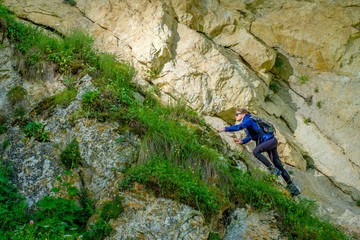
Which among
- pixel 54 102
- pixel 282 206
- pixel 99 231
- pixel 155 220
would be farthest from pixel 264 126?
pixel 54 102

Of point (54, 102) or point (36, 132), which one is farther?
point (54, 102)

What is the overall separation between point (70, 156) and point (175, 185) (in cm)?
198

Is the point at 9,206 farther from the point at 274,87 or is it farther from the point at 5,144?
the point at 274,87

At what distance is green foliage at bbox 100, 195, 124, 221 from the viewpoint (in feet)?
14.7

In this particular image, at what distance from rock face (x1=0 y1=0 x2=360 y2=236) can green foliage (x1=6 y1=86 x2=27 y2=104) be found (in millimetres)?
2956

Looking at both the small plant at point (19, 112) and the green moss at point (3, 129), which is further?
the small plant at point (19, 112)

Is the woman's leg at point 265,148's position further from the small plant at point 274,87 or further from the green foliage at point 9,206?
the green foliage at point 9,206

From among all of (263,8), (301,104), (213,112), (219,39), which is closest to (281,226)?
(213,112)

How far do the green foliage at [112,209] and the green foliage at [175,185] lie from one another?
34 centimetres

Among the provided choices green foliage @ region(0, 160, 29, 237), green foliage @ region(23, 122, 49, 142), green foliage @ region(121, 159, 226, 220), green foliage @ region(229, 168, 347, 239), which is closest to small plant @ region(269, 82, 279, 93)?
green foliage @ region(229, 168, 347, 239)

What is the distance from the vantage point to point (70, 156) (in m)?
5.33

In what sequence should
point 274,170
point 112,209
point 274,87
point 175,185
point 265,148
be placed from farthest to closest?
point 274,87
point 265,148
point 274,170
point 175,185
point 112,209

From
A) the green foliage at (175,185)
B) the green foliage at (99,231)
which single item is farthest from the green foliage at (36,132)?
the green foliage at (99,231)

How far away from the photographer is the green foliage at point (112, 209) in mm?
4492
